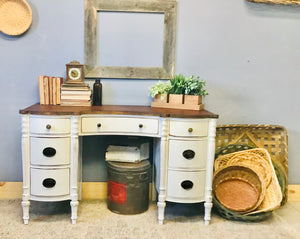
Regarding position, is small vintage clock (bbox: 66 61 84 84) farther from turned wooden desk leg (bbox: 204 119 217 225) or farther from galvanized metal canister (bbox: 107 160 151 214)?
turned wooden desk leg (bbox: 204 119 217 225)

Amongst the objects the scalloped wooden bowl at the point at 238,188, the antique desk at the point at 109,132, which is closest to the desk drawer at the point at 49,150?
the antique desk at the point at 109,132

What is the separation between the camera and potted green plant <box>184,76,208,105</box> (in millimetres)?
2561

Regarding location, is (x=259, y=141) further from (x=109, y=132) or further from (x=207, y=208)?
(x=109, y=132)

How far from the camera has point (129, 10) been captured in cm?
271

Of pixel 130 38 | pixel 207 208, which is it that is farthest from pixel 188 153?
pixel 130 38

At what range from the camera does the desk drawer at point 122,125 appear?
7.68ft

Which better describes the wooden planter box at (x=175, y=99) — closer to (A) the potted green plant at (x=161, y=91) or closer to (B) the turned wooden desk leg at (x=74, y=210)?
(A) the potted green plant at (x=161, y=91)

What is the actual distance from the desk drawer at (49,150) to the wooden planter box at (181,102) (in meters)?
0.80

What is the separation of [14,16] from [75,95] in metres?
0.78

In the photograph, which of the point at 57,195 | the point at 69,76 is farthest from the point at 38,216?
the point at 69,76

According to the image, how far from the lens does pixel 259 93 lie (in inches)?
114

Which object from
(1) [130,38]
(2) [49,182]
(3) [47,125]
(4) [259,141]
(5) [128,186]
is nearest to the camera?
(3) [47,125]

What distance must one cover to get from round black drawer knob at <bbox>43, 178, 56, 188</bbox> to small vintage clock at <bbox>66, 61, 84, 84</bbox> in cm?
78

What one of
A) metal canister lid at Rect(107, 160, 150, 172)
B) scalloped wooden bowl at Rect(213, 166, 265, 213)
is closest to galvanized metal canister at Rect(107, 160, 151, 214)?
metal canister lid at Rect(107, 160, 150, 172)
